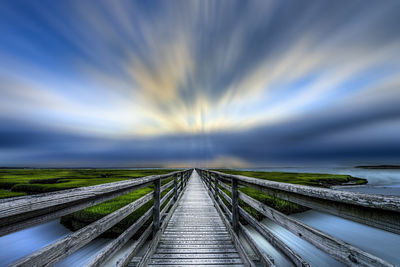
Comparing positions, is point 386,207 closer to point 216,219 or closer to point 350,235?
point 216,219

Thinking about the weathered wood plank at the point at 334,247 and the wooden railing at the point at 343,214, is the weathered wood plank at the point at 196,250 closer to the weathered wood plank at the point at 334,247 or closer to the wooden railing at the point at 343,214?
the wooden railing at the point at 343,214

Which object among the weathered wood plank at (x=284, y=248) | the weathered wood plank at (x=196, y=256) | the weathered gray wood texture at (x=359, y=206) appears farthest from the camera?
the weathered wood plank at (x=196, y=256)

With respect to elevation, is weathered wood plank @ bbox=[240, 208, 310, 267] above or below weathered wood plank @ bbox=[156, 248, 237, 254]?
above

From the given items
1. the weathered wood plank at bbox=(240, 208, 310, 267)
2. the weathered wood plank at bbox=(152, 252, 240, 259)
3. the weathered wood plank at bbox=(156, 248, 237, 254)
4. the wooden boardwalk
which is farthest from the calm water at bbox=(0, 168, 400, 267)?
the weathered wood plank at bbox=(240, 208, 310, 267)

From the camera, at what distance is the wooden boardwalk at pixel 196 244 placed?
2.90m

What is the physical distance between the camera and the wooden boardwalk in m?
2.90

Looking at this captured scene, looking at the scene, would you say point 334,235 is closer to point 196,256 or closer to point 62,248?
point 196,256

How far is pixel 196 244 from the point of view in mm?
3477

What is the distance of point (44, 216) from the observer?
118cm

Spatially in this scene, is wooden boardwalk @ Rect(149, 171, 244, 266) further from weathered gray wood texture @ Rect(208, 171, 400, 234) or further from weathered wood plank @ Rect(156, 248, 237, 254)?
weathered gray wood texture @ Rect(208, 171, 400, 234)

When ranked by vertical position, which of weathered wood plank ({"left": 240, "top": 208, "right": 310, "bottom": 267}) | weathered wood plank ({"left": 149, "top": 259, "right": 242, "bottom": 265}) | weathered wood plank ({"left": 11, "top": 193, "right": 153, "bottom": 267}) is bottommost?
weathered wood plank ({"left": 149, "top": 259, "right": 242, "bottom": 265})

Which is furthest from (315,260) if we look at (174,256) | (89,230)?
(89,230)

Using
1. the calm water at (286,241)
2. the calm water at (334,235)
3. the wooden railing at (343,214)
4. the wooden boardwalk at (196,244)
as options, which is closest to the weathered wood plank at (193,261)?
the wooden boardwalk at (196,244)

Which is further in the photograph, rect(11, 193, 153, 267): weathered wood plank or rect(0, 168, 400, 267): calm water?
rect(0, 168, 400, 267): calm water
